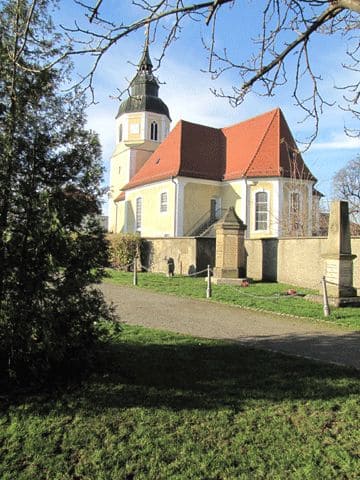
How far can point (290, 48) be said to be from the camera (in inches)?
221

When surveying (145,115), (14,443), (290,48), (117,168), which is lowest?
(14,443)

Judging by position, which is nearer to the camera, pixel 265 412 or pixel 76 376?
pixel 265 412

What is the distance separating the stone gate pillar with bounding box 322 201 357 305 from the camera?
468 inches

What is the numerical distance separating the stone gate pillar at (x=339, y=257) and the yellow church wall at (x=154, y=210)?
19769mm

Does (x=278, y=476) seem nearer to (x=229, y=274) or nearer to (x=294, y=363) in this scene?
(x=294, y=363)

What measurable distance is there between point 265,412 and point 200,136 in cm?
3228

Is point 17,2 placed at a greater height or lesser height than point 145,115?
lesser

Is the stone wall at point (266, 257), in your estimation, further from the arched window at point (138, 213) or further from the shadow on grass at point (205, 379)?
the arched window at point (138, 213)

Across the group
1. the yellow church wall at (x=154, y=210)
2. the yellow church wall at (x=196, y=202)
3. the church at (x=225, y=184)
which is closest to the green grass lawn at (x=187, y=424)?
the church at (x=225, y=184)

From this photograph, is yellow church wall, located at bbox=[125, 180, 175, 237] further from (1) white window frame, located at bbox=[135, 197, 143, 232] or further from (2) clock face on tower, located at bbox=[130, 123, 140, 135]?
(2) clock face on tower, located at bbox=[130, 123, 140, 135]

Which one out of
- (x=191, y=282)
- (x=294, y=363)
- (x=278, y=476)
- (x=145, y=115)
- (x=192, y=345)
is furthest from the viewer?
(x=145, y=115)

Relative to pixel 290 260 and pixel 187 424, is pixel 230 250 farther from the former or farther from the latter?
pixel 187 424

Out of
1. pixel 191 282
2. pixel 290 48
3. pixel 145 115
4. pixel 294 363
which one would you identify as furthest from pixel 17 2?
pixel 145 115

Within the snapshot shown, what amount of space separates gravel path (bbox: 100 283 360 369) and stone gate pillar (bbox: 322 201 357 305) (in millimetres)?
2761
